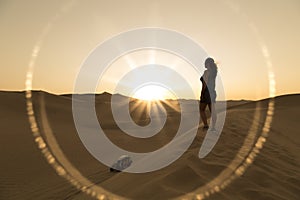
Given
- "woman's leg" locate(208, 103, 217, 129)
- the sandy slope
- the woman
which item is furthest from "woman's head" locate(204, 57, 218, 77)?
the sandy slope

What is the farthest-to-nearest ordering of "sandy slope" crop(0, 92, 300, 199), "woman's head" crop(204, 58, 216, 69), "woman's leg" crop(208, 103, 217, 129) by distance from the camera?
"woman's head" crop(204, 58, 216, 69) < "woman's leg" crop(208, 103, 217, 129) < "sandy slope" crop(0, 92, 300, 199)

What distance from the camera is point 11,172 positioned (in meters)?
6.55

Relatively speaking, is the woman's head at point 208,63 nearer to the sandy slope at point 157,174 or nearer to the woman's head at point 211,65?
the woman's head at point 211,65

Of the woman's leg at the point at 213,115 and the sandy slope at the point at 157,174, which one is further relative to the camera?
the woman's leg at the point at 213,115

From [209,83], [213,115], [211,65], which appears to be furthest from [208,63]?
[213,115]

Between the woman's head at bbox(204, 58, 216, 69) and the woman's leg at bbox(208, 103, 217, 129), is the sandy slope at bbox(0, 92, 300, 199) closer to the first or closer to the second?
the woman's leg at bbox(208, 103, 217, 129)

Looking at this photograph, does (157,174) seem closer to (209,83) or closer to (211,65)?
(209,83)

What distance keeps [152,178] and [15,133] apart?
26.5 ft

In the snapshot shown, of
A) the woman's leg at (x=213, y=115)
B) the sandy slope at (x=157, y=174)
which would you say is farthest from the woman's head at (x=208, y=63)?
the sandy slope at (x=157, y=174)

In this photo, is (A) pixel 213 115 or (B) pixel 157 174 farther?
(A) pixel 213 115

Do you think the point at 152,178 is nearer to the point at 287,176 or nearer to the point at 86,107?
the point at 287,176

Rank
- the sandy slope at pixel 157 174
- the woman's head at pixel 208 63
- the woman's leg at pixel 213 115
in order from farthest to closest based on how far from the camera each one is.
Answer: the woman's head at pixel 208 63 < the woman's leg at pixel 213 115 < the sandy slope at pixel 157 174

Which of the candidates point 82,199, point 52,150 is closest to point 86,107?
point 52,150

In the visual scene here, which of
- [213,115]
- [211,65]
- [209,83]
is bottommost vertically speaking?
[213,115]
